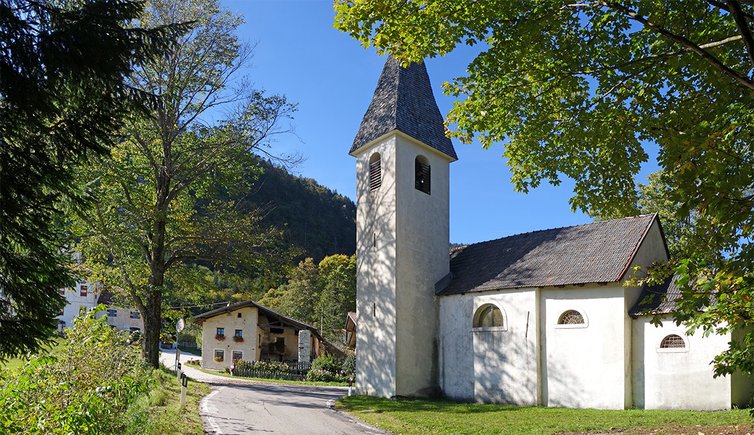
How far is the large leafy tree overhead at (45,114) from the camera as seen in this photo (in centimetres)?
691

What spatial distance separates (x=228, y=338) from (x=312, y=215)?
30961mm

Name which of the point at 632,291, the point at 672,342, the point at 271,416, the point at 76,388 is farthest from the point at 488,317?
the point at 76,388

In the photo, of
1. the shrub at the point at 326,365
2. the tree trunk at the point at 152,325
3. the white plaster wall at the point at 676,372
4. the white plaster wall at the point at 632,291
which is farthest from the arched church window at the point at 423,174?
the shrub at the point at 326,365

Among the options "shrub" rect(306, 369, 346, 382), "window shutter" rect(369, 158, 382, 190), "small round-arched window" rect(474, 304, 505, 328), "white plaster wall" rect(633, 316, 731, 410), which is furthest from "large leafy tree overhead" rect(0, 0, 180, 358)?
"shrub" rect(306, 369, 346, 382)

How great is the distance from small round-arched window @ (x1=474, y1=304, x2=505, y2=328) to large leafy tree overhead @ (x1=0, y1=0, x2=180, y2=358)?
1673 centimetres

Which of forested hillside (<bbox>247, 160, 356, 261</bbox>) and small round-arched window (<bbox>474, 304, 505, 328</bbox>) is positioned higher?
forested hillside (<bbox>247, 160, 356, 261</bbox>)

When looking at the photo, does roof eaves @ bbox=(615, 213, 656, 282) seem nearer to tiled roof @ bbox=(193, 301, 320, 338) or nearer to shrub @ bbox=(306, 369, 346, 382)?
shrub @ bbox=(306, 369, 346, 382)

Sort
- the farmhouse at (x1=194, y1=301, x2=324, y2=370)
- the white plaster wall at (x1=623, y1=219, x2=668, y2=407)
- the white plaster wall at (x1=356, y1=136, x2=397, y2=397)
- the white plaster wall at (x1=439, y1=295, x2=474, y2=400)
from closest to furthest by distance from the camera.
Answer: the white plaster wall at (x1=623, y1=219, x2=668, y2=407)
the white plaster wall at (x1=439, y1=295, x2=474, y2=400)
the white plaster wall at (x1=356, y1=136, x2=397, y2=397)
the farmhouse at (x1=194, y1=301, x2=324, y2=370)

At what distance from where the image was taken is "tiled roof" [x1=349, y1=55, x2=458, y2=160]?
79.2ft

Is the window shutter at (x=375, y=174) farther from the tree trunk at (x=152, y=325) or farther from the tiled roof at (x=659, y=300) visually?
the tiled roof at (x=659, y=300)

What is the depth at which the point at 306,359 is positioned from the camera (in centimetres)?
3741

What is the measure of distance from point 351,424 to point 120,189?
13.0m

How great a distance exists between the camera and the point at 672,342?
17734mm

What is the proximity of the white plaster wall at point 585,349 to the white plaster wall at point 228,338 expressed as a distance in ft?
90.7
